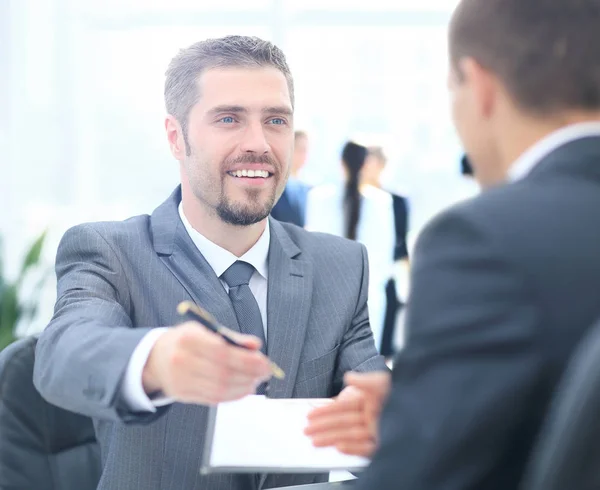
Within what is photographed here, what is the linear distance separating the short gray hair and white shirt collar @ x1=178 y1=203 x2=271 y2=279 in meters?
0.24

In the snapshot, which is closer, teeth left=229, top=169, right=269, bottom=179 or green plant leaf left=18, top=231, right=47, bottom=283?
teeth left=229, top=169, right=269, bottom=179

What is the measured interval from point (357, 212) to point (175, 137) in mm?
3073

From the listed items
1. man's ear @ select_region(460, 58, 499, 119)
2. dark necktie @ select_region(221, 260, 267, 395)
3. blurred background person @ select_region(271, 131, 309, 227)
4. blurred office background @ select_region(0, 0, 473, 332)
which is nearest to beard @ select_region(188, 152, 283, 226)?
dark necktie @ select_region(221, 260, 267, 395)

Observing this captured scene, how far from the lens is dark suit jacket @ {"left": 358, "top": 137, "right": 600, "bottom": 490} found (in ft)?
2.36

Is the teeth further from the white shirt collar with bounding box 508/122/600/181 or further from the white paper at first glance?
the white shirt collar with bounding box 508/122/600/181

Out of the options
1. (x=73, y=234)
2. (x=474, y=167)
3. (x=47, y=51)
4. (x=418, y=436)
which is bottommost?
(x=418, y=436)

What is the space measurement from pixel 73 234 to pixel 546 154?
107 centimetres

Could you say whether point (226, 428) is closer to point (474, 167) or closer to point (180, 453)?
point (180, 453)

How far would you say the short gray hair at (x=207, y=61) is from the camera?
1.74 metres

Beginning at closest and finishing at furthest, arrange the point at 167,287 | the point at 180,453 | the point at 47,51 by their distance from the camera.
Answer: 1. the point at 180,453
2. the point at 167,287
3. the point at 47,51

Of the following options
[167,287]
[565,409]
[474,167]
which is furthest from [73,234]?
[565,409]

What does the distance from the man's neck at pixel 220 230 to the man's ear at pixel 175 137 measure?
0.13 metres

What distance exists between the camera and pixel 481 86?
3.00 ft

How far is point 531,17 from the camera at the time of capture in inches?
34.0
